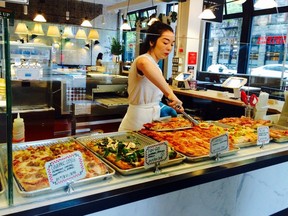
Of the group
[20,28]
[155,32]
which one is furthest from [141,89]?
[20,28]

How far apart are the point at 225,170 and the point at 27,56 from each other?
3576 millimetres

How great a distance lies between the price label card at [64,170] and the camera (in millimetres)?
1020

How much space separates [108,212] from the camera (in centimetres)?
113

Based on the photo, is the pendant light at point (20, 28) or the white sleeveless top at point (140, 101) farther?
the pendant light at point (20, 28)

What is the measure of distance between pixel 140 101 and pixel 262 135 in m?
0.93

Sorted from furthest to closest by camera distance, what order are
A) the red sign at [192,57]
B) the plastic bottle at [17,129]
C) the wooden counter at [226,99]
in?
1. the red sign at [192,57]
2. the wooden counter at [226,99]
3. the plastic bottle at [17,129]

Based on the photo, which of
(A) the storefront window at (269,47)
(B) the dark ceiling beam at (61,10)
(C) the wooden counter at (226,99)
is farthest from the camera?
(B) the dark ceiling beam at (61,10)

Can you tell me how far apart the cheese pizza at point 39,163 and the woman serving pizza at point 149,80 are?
77 cm

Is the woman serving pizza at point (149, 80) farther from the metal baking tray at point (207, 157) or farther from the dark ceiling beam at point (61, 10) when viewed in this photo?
the dark ceiling beam at point (61, 10)

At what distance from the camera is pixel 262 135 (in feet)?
5.68

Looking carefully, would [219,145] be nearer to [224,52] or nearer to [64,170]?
[64,170]

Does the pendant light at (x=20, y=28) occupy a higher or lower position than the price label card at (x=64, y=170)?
higher

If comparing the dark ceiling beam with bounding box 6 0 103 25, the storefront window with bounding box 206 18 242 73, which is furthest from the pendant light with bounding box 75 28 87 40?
the dark ceiling beam with bounding box 6 0 103 25

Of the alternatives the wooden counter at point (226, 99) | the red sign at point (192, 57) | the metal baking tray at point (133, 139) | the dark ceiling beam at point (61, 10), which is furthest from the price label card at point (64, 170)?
the dark ceiling beam at point (61, 10)
